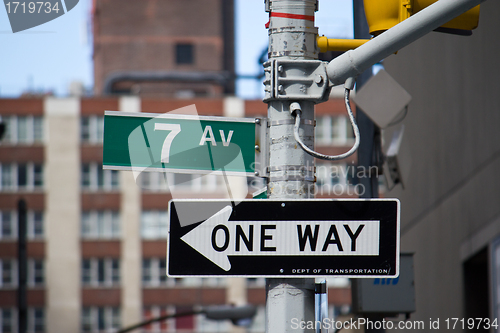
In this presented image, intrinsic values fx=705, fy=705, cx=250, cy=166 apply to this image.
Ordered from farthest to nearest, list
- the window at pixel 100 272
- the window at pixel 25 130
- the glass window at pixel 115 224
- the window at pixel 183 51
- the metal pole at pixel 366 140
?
the window at pixel 183 51 < the window at pixel 25 130 < the glass window at pixel 115 224 < the window at pixel 100 272 < the metal pole at pixel 366 140

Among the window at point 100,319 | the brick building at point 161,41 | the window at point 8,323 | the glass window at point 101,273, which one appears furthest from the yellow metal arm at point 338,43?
the brick building at point 161,41

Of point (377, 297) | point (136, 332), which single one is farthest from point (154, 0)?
point (377, 297)

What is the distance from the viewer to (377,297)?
20.5ft

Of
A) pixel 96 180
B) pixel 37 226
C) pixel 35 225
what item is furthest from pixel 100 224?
pixel 35 225

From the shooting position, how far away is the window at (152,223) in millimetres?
50688

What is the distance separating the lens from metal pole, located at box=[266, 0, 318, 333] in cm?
331

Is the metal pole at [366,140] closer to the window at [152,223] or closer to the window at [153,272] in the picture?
the window at [152,223]

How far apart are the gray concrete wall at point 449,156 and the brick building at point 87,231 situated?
125 ft

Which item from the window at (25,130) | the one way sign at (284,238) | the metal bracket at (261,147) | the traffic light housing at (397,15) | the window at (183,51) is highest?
the window at (183,51)

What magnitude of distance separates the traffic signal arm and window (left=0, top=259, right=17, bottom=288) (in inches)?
2037

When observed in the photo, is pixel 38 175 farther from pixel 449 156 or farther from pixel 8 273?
pixel 449 156

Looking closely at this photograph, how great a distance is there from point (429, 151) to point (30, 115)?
147 ft

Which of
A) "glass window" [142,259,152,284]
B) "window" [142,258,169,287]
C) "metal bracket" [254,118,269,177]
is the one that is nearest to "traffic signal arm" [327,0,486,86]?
"metal bracket" [254,118,269,177]

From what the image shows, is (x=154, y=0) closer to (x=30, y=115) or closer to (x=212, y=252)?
(x=30, y=115)
